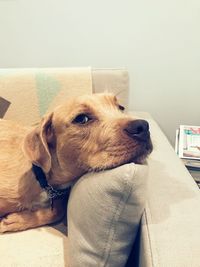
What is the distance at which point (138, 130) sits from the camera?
43.8 inches

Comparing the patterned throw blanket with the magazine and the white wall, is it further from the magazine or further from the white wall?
the magazine

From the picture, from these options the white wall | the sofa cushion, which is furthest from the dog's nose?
the white wall

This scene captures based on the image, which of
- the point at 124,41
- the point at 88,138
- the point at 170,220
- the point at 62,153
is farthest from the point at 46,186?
the point at 124,41

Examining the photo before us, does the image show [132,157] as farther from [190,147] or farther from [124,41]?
[124,41]

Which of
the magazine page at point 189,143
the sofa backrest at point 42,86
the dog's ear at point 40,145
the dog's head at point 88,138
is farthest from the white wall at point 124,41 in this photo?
the dog's ear at point 40,145

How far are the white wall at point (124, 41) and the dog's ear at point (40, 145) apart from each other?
3.60ft

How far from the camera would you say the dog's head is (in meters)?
1.11

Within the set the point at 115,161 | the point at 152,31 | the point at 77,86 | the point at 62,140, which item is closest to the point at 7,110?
the point at 77,86

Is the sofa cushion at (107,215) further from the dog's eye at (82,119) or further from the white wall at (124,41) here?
the white wall at (124,41)

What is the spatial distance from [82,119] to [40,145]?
0.20 m

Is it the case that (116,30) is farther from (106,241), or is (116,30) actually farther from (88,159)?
(106,241)

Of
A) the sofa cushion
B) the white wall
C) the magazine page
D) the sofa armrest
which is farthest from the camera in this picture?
the white wall

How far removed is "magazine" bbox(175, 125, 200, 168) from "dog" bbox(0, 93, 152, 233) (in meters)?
0.69

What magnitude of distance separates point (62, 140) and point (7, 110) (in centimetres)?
66
